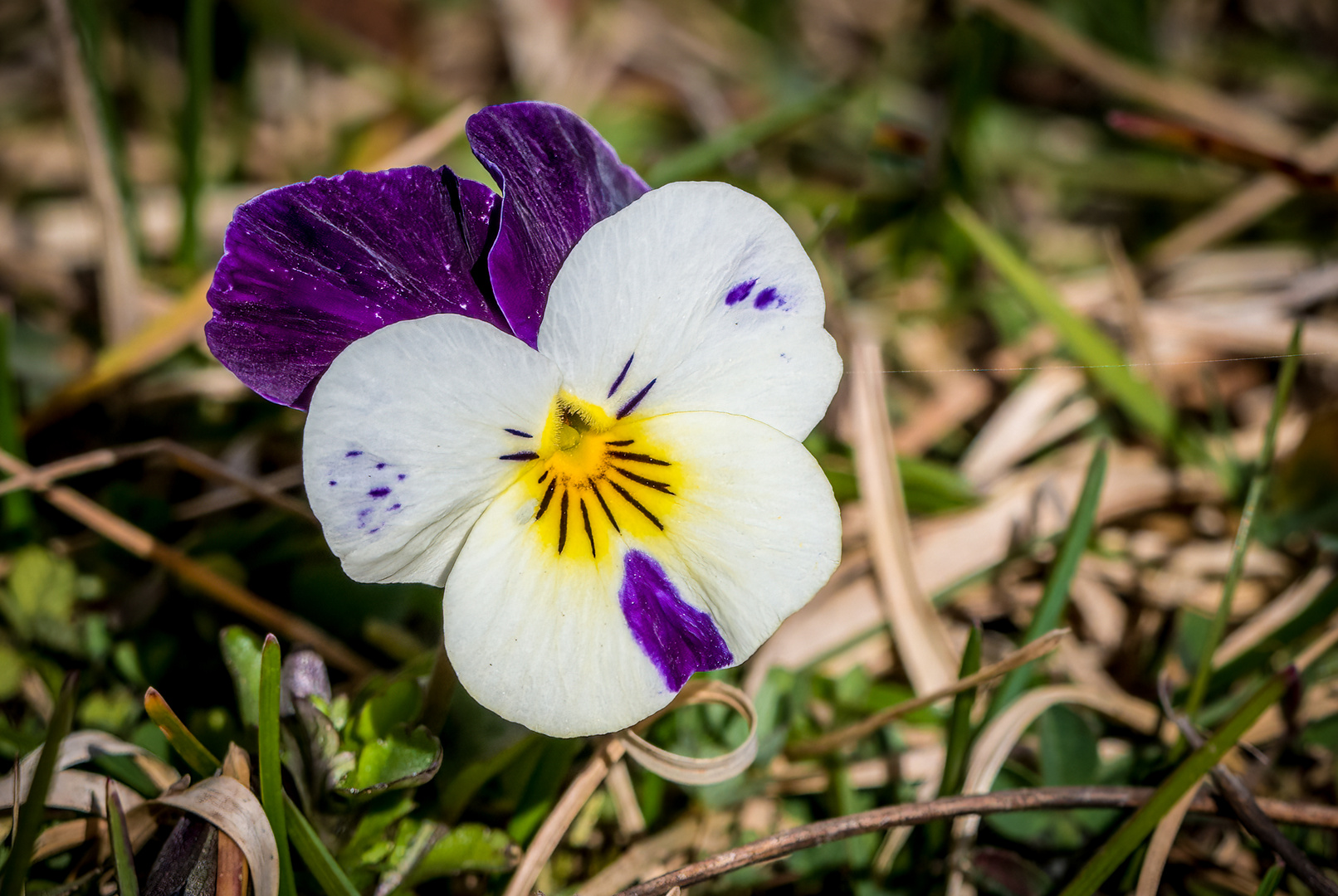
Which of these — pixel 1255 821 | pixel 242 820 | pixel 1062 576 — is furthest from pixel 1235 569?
pixel 242 820

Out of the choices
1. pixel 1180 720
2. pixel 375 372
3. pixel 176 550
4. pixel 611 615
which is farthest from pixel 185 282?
pixel 1180 720

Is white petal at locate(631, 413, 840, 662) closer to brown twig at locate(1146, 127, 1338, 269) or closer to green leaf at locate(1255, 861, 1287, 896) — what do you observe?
green leaf at locate(1255, 861, 1287, 896)

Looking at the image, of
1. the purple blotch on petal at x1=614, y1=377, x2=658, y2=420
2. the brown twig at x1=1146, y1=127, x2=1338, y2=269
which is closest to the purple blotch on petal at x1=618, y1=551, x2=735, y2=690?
the purple blotch on petal at x1=614, y1=377, x2=658, y2=420

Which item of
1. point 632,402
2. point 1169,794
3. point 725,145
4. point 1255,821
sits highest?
point 725,145

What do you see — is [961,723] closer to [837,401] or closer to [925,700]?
[925,700]

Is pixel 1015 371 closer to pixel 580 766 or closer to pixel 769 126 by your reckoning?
pixel 769 126
